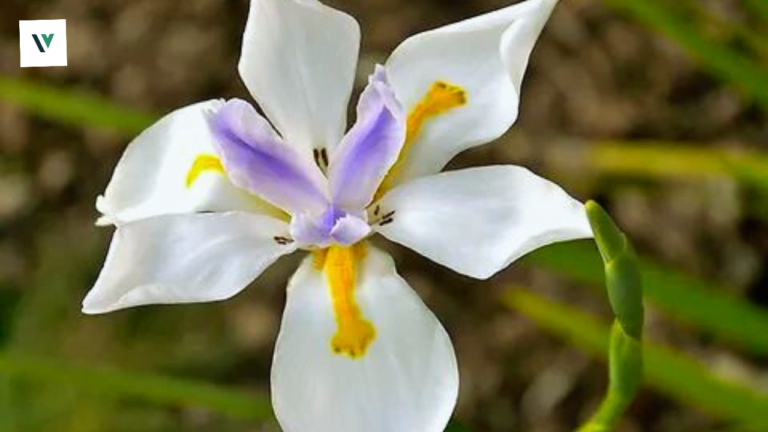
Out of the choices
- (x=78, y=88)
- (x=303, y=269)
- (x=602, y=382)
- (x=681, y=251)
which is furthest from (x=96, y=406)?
(x=303, y=269)

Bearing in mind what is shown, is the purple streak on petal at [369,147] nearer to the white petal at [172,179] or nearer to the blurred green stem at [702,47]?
the white petal at [172,179]

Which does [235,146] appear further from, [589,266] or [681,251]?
[681,251]

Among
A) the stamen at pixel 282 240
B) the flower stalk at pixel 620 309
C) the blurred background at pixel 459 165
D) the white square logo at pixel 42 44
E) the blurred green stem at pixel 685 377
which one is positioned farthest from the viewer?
the blurred background at pixel 459 165

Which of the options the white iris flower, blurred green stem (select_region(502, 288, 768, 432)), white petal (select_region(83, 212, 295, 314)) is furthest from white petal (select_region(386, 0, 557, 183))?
blurred green stem (select_region(502, 288, 768, 432))

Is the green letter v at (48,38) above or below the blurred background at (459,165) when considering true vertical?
above

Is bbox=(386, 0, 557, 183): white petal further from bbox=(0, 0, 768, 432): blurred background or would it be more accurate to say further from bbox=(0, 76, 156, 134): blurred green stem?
bbox=(0, 0, 768, 432): blurred background

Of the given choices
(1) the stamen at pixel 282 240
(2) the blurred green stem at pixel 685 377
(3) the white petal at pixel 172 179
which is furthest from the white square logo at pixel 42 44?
(2) the blurred green stem at pixel 685 377

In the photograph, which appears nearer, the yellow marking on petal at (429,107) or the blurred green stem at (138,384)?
the yellow marking on petal at (429,107)
